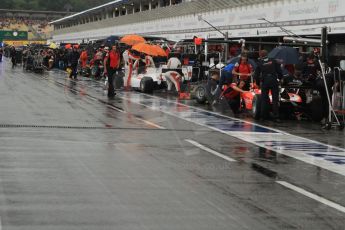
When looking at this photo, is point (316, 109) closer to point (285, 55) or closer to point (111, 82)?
point (285, 55)

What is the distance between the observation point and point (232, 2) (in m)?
46.4

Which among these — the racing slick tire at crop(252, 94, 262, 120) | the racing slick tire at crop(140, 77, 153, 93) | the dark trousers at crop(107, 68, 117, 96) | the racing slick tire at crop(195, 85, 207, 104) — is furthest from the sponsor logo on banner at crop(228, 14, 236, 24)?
the racing slick tire at crop(252, 94, 262, 120)

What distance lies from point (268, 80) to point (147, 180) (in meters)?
8.91

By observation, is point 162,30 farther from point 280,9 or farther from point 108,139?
point 108,139

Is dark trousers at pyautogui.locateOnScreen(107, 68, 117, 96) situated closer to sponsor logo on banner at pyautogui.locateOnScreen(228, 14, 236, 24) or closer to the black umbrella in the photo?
the black umbrella

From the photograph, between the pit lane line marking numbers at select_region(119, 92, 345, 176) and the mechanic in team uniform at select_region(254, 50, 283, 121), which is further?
the mechanic in team uniform at select_region(254, 50, 283, 121)

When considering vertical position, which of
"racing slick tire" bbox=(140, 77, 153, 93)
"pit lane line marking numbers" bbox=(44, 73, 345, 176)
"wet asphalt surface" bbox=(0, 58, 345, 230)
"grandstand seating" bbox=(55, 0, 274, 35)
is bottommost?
"pit lane line marking numbers" bbox=(44, 73, 345, 176)

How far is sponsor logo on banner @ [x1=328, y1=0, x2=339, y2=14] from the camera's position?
29859mm

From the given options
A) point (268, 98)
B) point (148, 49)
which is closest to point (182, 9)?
point (148, 49)

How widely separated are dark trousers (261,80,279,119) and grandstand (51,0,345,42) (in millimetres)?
12323

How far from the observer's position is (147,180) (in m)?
8.68

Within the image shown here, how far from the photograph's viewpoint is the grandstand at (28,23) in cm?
13575

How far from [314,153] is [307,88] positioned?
5993 mm

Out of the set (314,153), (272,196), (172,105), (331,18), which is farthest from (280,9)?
(272,196)
